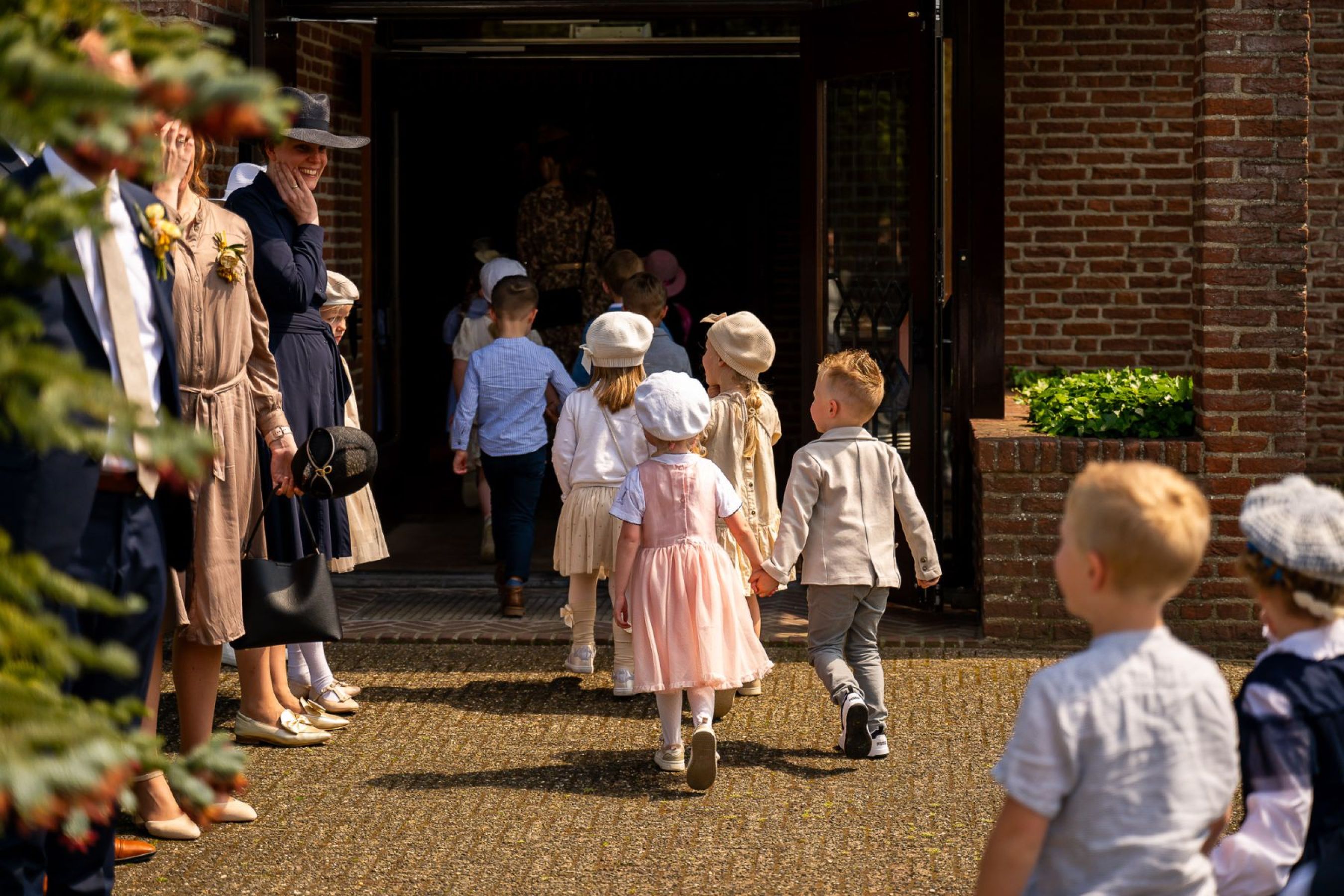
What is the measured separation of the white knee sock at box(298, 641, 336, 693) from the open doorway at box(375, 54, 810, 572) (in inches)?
213

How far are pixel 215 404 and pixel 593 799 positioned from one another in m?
1.63

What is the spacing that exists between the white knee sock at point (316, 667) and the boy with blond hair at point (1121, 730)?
12.7 feet

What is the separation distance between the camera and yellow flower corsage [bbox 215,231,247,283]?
4.62 metres

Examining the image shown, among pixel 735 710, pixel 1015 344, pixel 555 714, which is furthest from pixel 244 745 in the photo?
pixel 1015 344

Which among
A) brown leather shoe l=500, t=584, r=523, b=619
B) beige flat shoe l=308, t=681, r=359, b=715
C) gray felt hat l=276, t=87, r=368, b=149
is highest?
gray felt hat l=276, t=87, r=368, b=149

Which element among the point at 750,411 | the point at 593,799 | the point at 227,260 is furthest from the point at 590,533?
the point at 227,260

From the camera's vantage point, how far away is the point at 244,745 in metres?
5.64

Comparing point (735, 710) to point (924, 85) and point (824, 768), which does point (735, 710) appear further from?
point (924, 85)

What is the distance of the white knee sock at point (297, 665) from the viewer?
599 cm

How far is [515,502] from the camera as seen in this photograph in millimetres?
7719

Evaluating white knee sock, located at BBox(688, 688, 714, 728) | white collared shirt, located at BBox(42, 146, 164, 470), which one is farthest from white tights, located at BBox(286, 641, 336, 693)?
white collared shirt, located at BBox(42, 146, 164, 470)

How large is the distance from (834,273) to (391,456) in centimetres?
434

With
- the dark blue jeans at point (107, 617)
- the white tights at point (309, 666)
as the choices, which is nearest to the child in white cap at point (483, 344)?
the white tights at point (309, 666)

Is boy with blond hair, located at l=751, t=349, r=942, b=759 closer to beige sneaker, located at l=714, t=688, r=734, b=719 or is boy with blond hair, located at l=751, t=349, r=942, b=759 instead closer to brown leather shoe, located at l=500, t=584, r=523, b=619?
beige sneaker, located at l=714, t=688, r=734, b=719
